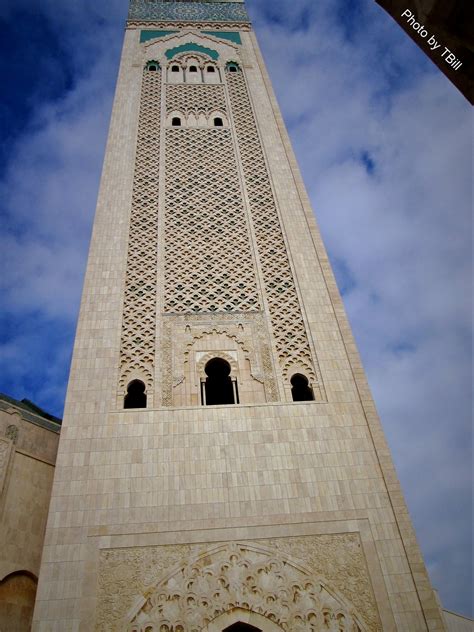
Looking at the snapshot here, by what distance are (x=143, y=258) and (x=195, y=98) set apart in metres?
3.69

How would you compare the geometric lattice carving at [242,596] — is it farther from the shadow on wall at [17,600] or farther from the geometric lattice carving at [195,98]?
the geometric lattice carving at [195,98]

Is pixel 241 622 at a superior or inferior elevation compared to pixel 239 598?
inferior

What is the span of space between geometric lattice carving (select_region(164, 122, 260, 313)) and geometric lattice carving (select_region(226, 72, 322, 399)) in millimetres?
163

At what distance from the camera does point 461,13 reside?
5.12ft

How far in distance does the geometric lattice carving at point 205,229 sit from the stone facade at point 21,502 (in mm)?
1909

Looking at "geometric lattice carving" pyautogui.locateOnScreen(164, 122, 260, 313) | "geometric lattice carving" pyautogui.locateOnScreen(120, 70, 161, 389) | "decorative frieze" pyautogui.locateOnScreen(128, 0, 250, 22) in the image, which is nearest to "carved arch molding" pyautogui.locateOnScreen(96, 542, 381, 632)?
"geometric lattice carving" pyautogui.locateOnScreen(120, 70, 161, 389)

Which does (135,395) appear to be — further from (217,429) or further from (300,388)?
(300,388)

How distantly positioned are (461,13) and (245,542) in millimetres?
3654

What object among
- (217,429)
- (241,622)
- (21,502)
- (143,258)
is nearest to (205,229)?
(143,258)

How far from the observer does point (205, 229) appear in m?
6.53

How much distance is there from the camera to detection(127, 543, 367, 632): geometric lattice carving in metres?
3.69

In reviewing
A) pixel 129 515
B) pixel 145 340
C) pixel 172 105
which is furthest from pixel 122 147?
pixel 129 515

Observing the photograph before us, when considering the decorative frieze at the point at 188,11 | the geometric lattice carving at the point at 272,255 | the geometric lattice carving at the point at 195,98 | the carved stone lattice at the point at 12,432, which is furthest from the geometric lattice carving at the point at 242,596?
the decorative frieze at the point at 188,11

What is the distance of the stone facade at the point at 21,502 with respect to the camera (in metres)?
4.59
